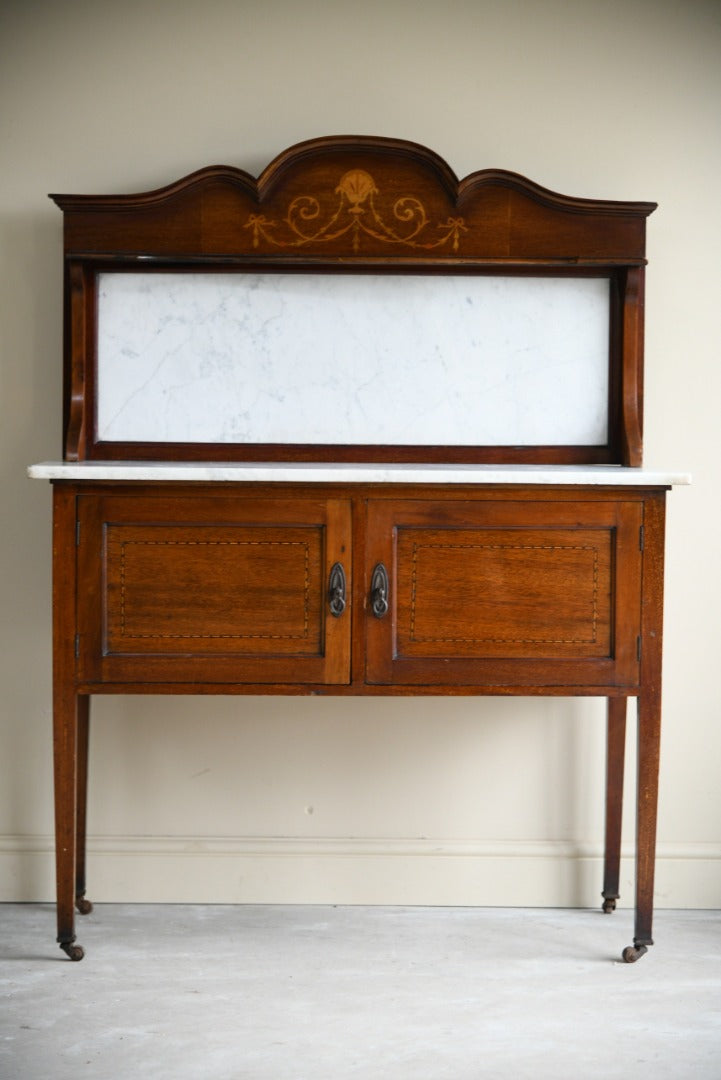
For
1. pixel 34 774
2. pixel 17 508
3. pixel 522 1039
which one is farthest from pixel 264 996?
pixel 17 508

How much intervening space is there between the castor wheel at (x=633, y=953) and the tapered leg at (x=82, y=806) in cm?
131

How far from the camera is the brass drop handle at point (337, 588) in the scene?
96.0 inches

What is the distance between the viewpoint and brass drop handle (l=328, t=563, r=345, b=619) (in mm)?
2438

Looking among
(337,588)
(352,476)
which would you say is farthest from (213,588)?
(352,476)

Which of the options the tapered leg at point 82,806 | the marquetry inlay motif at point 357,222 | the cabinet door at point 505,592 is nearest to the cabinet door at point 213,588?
the cabinet door at point 505,592

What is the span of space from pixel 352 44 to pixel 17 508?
1.47 m

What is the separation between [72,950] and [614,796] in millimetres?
1352

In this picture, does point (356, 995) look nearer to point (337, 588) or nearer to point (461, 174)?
point (337, 588)

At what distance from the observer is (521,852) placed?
9.77ft

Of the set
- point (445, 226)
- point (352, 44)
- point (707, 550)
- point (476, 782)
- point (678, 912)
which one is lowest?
point (678, 912)

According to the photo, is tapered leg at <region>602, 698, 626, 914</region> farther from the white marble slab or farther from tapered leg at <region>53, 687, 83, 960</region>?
tapered leg at <region>53, 687, 83, 960</region>

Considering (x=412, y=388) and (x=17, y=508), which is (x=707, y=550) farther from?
(x=17, y=508)

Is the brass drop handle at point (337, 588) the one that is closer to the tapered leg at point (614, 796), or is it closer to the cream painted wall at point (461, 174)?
the cream painted wall at point (461, 174)

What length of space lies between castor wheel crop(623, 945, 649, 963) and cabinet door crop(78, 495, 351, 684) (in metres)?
0.90
